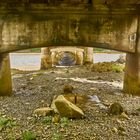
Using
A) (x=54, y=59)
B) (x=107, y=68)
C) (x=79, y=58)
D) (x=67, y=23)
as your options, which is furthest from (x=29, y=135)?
(x=54, y=59)

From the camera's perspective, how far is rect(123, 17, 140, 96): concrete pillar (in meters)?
11.9

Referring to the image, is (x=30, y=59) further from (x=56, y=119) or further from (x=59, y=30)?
(x=56, y=119)

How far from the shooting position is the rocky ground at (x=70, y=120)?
302 inches

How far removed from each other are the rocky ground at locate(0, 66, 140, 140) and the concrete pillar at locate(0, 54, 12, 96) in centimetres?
39

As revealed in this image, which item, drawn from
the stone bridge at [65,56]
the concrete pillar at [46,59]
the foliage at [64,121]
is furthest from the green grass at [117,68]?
the foliage at [64,121]

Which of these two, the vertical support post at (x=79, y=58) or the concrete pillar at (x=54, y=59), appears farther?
the concrete pillar at (x=54, y=59)

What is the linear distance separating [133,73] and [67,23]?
3.05 m

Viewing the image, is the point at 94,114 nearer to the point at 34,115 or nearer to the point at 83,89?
the point at 34,115

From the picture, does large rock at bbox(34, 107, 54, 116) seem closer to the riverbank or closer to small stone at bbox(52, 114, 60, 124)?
small stone at bbox(52, 114, 60, 124)

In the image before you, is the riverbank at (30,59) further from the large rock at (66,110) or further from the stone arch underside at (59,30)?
the large rock at (66,110)

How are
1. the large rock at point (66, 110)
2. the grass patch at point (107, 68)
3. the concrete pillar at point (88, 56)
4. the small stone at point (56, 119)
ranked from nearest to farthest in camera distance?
1. the small stone at point (56, 119)
2. the large rock at point (66, 110)
3. the grass patch at point (107, 68)
4. the concrete pillar at point (88, 56)

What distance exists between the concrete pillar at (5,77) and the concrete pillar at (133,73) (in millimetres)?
4323

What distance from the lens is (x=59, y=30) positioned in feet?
36.8

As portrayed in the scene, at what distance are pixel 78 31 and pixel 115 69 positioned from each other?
6.97m
